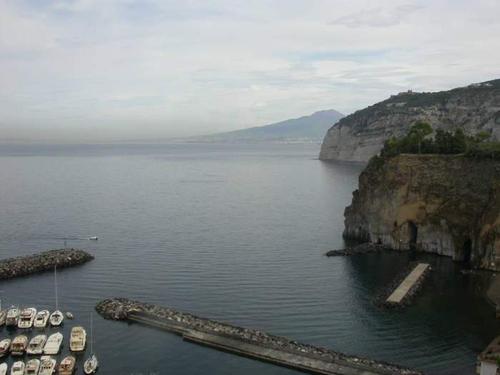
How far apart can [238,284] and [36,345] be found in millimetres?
18876

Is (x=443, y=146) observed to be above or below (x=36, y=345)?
above

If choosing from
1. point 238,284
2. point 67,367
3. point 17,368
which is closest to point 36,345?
point 17,368

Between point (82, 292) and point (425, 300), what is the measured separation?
29.8m

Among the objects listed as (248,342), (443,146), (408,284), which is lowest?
(248,342)

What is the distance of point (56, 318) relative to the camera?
4219cm

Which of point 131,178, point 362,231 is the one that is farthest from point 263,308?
point 131,178

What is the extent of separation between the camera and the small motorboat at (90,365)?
3378cm

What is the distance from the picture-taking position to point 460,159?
210 feet

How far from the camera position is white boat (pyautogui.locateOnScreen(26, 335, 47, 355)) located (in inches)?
1455

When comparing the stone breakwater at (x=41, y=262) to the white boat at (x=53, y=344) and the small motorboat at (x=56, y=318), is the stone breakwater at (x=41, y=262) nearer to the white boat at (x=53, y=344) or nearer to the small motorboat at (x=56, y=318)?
the small motorboat at (x=56, y=318)

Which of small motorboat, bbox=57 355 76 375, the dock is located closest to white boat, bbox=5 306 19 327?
small motorboat, bbox=57 355 76 375

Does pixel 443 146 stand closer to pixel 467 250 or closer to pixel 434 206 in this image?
pixel 434 206

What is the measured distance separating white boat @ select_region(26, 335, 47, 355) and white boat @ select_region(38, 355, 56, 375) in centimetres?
217

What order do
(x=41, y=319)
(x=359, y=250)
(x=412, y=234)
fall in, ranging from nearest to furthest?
(x=41, y=319)
(x=359, y=250)
(x=412, y=234)
